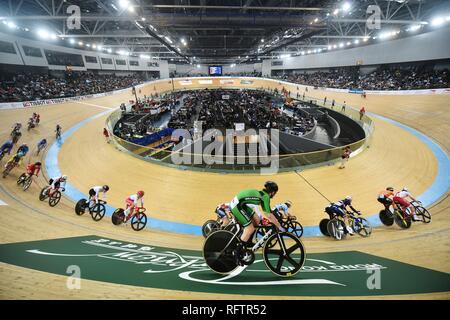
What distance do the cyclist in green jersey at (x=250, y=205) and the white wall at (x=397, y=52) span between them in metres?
26.8

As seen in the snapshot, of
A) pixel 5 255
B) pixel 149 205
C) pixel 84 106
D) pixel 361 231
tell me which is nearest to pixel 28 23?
pixel 84 106

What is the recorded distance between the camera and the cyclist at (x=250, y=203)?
2672 mm

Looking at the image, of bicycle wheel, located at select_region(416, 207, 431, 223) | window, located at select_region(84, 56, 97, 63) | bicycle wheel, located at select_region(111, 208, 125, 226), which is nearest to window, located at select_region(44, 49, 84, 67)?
window, located at select_region(84, 56, 97, 63)

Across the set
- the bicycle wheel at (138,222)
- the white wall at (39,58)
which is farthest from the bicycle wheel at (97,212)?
the white wall at (39,58)

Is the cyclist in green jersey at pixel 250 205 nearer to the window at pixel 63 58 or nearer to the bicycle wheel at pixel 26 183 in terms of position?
the bicycle wheel at pixel 26 183

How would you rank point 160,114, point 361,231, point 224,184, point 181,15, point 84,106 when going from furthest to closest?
point 160,114 → point 84,106 → point 181,15 → point 224,184 → point 361,231

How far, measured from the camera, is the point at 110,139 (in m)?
12.0

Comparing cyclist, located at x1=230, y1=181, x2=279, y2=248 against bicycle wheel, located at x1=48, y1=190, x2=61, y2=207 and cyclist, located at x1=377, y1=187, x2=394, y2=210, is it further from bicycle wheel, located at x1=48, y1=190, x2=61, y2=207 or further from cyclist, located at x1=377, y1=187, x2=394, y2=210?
bicycle wheel, located at x1=48, y1=190, x2=61, y2=207

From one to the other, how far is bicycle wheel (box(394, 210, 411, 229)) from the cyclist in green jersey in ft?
14.4

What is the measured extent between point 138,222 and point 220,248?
3.33m

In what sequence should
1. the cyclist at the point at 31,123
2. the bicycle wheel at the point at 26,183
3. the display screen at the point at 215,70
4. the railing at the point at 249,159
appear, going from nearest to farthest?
the bicycle wheel at the point at 26,183 < the railing at the point at 249,159 < the cyclist at the point at 31,123 < the display screen at the point at 215,70

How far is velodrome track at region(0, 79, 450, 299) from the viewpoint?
2.84 m

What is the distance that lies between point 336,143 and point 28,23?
28.1 meters
